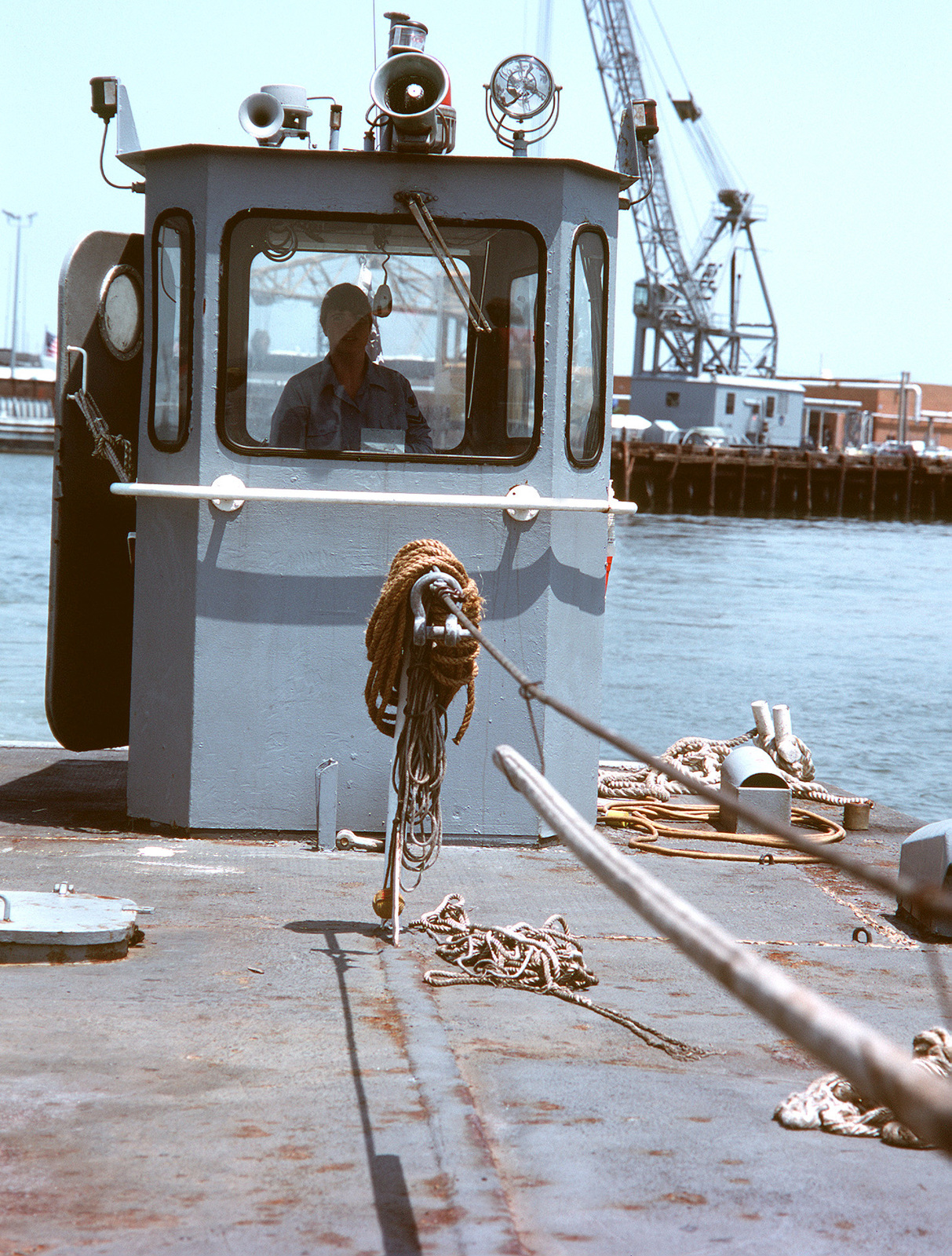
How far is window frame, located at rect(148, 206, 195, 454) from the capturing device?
502 cm

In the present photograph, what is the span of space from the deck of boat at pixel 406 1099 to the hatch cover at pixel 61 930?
0.05 meters

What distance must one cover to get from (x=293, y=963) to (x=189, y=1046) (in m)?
0.69

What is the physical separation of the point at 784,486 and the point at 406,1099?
2258 inches

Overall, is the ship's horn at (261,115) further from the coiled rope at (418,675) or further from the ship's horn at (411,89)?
the coiled rope at (418,675)

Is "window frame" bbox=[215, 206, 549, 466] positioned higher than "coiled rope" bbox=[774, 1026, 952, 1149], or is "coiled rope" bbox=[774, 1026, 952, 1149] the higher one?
"window frame" bbox=[215, 206, 549, 466]

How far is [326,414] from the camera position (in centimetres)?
505

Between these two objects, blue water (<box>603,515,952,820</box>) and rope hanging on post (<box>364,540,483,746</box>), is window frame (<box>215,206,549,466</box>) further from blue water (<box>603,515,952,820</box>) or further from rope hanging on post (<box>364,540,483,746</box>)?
blue water (<box>603,515,952,820</box>)

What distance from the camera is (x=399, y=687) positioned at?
371 centimetres

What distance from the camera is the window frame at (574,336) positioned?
5125mm

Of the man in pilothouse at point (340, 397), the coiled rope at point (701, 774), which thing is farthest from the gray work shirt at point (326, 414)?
the coiled rope at point (701, 774)

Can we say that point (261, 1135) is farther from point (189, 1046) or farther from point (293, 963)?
point (293, 963)

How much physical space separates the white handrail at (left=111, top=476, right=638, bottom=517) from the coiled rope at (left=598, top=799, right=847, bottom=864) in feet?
4.64

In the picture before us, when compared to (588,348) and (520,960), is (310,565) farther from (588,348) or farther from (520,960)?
(520,960)

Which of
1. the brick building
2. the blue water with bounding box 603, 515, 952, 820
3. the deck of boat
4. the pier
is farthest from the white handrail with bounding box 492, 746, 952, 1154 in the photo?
the brick building
